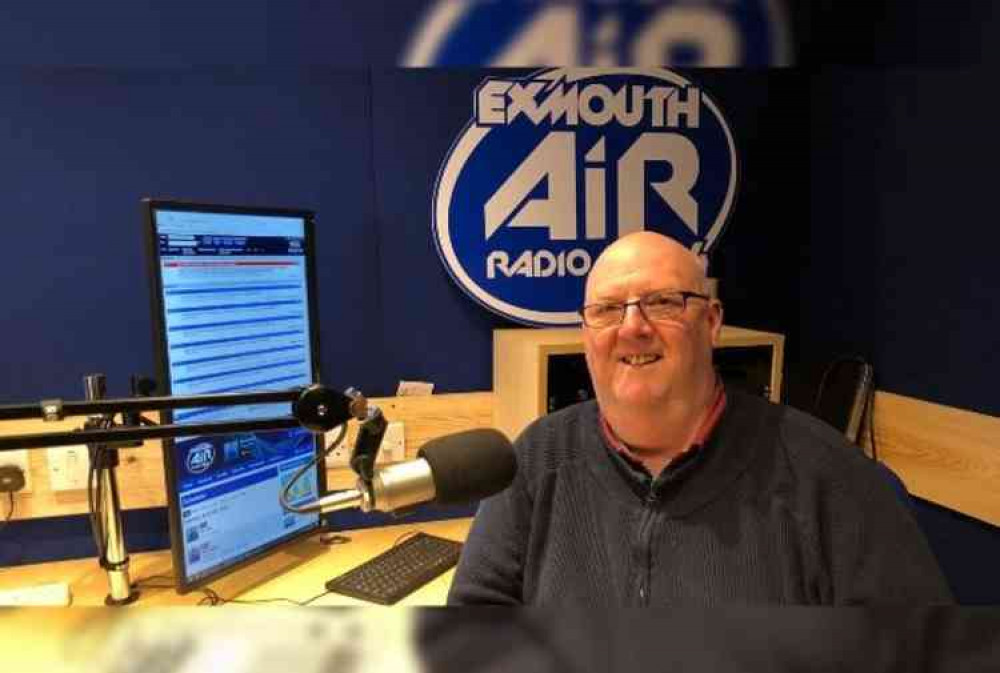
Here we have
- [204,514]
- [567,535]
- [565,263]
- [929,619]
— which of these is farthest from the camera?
[565,263]

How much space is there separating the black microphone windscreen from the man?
699mm

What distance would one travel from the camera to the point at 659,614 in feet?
1.10

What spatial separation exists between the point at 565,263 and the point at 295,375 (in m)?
0.88

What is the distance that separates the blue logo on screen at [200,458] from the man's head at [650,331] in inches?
33.5

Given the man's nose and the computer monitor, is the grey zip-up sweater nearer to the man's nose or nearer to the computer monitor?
the man's nose

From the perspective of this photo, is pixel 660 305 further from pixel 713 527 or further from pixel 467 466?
pixel 467 466

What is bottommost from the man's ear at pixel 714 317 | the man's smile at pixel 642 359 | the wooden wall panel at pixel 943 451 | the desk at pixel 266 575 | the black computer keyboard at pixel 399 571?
the desk at pixel 266 575

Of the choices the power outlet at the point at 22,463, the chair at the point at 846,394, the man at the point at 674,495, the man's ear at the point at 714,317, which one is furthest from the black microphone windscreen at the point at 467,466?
the chair at the point at 846,394

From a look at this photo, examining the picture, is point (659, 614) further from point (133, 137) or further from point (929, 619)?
point (133, 137)

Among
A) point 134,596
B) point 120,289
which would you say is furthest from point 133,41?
point 134,596

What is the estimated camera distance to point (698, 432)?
147 centimetres

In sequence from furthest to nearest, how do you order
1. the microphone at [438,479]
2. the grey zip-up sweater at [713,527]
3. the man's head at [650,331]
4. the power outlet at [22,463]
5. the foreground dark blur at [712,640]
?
the power outlet at [22,463], the man's head at [650,331], the grey zip-up sweater at [713,527], the microphone at [438,479], the foreground dark blur at [712,640]

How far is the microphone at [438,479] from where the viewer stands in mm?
538

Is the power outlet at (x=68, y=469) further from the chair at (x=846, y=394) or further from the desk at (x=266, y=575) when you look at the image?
the chair at (x=846, y=394)
